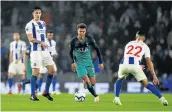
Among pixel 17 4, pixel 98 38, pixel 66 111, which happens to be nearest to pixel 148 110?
pixel 66 111

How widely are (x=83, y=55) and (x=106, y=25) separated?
40.3 ft

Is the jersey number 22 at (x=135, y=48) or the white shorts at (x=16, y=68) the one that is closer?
the jersey number 22 at (x=135, y=48)

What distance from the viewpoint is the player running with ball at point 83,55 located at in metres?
13.8

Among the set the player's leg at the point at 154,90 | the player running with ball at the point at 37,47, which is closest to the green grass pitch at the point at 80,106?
the player's leg at the point at 154,90

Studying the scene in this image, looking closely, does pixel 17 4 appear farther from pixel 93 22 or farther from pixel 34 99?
pixel 34 99

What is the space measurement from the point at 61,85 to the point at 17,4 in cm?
550

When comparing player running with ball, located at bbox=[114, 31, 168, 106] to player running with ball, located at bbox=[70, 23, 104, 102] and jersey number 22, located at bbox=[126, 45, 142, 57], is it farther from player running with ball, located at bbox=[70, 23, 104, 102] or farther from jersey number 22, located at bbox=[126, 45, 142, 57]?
player running with ball, located at bbox=[70, 23, 104, 102]

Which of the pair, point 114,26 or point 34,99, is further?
point 114,26

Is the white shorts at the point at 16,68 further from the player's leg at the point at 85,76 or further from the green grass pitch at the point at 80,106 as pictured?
the player's leg at the point at 85,76

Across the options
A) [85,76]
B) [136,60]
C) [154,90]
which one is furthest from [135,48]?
[85,76]

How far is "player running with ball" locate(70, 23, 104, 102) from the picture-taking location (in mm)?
13797

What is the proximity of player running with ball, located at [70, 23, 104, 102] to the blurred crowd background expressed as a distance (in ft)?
29.5

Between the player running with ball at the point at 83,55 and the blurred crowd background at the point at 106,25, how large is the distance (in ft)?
29.5

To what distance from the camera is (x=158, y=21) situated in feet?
85.7
